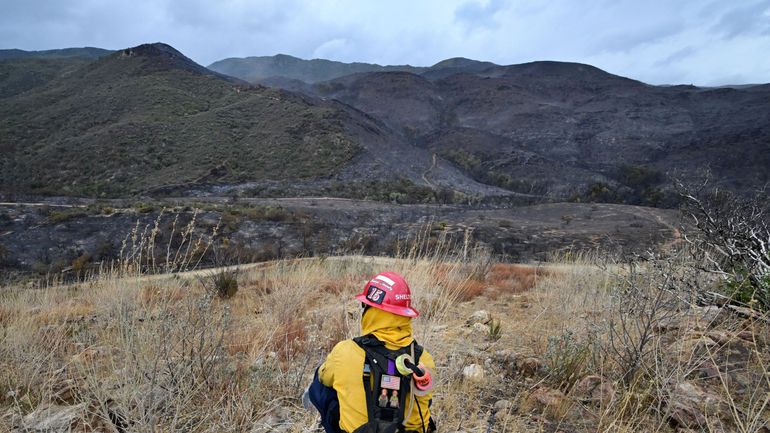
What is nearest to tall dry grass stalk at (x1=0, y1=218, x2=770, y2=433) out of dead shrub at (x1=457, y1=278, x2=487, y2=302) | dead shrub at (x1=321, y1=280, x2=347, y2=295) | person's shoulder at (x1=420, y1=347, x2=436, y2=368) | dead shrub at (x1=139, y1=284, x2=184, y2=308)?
dead shrub at (x1=139, y1=284, x2=184, y2=308)

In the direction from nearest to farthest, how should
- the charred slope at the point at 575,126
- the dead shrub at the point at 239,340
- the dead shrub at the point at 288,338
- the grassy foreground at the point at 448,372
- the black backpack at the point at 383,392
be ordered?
the black backpack at the point at 383,392 < the grassy foreground at the point at 448,372 < the dead shrub at the point at 239,340 < the dead shrub at the point at 288,338 < the charred slope at the point at 575,126

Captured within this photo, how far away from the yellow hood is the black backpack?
0.08 metres

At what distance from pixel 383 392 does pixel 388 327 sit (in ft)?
0.96

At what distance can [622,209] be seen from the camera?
2728cm

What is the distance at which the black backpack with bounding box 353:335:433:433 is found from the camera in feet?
6.12

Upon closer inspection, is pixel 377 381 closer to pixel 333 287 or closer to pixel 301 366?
pixel 301 366

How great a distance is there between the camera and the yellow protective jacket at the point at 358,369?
193cm

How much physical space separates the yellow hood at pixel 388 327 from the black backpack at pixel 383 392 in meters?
0.08

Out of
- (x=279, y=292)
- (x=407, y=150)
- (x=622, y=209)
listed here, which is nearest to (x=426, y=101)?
(x=407, y=150)

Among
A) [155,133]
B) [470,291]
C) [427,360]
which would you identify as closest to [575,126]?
[155,133]

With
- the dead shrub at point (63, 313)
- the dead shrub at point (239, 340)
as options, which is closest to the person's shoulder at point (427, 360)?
the dead shrub at point (239, 340)

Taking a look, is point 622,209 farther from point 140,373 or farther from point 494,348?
point 140,373

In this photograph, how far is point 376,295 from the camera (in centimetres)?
203

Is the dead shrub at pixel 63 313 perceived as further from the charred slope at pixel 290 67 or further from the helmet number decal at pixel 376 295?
the charred slope at pixel 290 67
